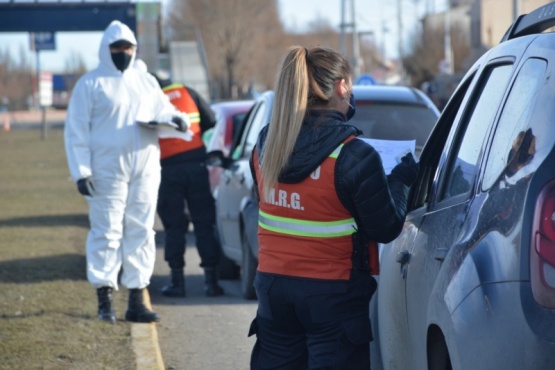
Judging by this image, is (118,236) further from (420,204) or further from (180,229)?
(420,204)

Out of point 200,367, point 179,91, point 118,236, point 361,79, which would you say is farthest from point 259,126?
point 361,79

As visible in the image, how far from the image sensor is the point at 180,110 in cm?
938

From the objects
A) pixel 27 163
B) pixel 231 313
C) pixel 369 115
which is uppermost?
pixel 369 115

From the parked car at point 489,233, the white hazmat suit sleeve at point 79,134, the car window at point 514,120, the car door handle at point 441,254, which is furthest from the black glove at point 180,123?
the car window at point 514,120

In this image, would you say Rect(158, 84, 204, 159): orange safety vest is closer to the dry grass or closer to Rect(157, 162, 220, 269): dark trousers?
Rect(157, 162, 220, 269): dark trousers

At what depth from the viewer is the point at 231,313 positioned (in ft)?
29.2

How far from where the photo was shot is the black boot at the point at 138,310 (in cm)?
788

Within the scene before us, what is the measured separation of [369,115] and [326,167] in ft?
15.6

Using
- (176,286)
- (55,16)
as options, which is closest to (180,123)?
(176,286)

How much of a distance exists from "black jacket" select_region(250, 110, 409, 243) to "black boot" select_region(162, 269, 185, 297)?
589 cm

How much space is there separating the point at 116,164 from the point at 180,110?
1.85m

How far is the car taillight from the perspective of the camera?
9.46 feet

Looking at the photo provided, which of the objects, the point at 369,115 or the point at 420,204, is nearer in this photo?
the point at 420,204

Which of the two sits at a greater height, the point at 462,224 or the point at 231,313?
the point at 462,224
